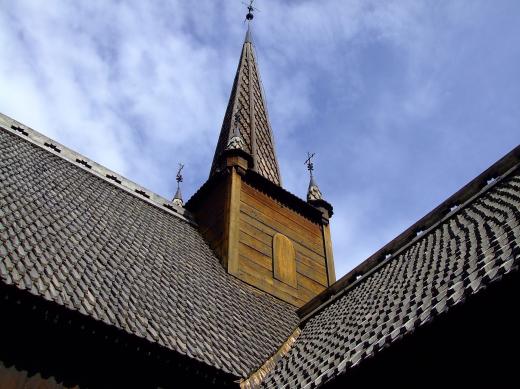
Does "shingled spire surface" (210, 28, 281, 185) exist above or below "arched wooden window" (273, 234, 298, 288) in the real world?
above

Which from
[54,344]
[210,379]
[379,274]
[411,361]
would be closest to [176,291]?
[210,379]

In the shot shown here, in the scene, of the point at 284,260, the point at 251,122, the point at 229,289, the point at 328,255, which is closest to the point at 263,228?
the point at 284,260

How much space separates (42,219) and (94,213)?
1546mm

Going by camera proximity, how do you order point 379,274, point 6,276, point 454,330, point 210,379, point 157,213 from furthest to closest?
point 157,213
point 379,274
point 210,379
point 6,276
point 454,330

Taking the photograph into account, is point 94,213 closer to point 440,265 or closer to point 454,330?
point 440,265

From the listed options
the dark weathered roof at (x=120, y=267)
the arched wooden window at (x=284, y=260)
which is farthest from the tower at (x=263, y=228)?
the dark weathered roof at (x=120, y=267)

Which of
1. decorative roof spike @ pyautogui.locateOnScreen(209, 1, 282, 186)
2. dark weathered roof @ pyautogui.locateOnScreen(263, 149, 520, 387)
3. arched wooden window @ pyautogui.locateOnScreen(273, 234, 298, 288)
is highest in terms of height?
decorative roof spike @ pyautogui.locateOnScreen(209, 1, 282, 186)

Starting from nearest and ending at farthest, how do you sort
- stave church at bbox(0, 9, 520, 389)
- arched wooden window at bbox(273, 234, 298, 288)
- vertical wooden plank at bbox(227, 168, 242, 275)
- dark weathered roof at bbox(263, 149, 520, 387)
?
stave church at bbox(0, 9, 520, 389) < dark weathered roof at bbox(263, 149, 520, 387) < vertical wooden plank at bbox(227, 168, 242, 275) < arched wooden window at bbox(273, 234, 298, 288)

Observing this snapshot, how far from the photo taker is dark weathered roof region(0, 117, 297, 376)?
604 cm

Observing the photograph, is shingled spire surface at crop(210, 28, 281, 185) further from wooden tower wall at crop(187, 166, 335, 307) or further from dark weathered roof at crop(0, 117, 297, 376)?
dark weathered roof at crop(0, 117, 297, 376)

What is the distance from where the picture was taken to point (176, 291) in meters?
7.63

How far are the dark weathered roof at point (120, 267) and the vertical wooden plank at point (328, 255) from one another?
2.25 meters

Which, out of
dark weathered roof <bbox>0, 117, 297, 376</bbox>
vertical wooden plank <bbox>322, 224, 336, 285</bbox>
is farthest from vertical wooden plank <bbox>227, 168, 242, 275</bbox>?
vertical wooden plank <bbox>322, 224, 336, 285</bbox>

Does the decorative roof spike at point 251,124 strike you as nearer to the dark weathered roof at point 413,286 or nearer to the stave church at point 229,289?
the stave church at point 229,289
